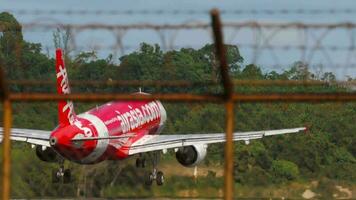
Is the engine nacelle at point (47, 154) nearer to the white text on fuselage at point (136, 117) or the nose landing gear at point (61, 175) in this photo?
the nose landing gear at point (61, 175)

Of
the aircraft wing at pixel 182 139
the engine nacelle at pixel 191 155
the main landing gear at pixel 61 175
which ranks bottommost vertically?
the main landing gear at pixel 61 175

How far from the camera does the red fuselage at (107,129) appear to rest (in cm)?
4241

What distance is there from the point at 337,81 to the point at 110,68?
2.94 meters

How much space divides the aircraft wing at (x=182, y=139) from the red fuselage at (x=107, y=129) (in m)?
0.37

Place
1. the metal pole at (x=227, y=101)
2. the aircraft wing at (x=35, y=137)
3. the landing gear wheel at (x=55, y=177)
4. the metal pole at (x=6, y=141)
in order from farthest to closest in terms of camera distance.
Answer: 1. the aircraft wing at (x=35, y=137)
2. the landing gear wheel at (x=55, y=177)
3. the metal pole at (x=6, y=141)
4. the metal pole at (x=227, y=101)

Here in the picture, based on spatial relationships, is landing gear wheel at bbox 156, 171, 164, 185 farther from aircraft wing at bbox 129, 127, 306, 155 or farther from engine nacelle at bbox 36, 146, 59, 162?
engine nacelle at bbox 36, 146, 59, 162

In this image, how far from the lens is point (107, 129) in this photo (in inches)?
1778

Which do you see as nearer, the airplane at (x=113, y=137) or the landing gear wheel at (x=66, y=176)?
the landing gear wheel at (x=66, y=176)

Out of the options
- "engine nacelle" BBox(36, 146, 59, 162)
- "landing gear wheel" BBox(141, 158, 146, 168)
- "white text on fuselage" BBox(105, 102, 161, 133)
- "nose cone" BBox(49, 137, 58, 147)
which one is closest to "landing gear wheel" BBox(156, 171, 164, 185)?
"engine nacelle" BBox(36, 146, 59, 162)

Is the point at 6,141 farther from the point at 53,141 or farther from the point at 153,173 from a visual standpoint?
the point at 53,141

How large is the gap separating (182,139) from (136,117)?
481 cm

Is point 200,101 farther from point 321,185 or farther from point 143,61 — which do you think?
point 321,185

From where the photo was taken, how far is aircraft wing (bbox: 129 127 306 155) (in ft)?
132

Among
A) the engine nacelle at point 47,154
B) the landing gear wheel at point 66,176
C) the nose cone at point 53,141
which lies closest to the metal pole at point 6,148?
the landing gear wheel at point 66,176
